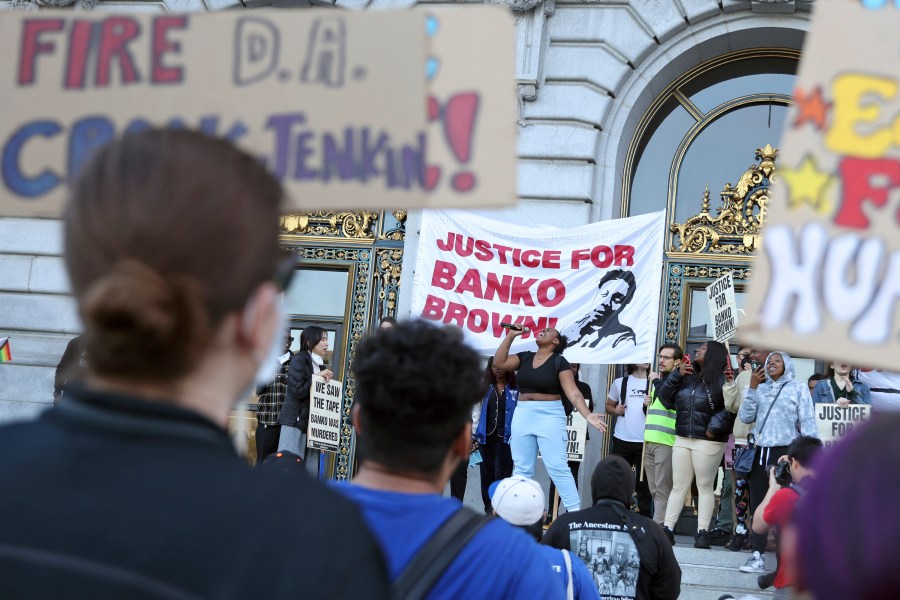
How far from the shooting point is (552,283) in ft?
37.7

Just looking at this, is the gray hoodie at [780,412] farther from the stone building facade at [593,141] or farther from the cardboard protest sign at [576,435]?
the stone building facade at [593,141]

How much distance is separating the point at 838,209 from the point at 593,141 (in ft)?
36.3

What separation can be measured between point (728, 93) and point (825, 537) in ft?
45.5

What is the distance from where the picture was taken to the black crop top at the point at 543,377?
1037 cm

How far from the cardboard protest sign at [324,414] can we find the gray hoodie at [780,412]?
441cm

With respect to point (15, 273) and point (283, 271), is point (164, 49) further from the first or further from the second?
point (15, 273)

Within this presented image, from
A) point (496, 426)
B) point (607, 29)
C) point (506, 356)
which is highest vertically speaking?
point (607, 29)

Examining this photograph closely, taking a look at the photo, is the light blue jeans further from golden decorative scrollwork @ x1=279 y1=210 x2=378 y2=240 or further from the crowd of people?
the crowd of people

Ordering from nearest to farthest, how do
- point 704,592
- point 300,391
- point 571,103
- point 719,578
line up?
point 704,592
point 719,578
point 300,391
point 571,103

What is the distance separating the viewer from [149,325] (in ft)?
4.94

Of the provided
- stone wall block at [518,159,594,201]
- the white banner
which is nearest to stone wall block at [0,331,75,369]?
the white banner

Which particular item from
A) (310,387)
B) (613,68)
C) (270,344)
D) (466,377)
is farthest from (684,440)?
(270,344)

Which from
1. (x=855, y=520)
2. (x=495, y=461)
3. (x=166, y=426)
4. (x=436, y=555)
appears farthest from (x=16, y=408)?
(x=855, y=520)

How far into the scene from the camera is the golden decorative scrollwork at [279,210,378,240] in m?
15.1
